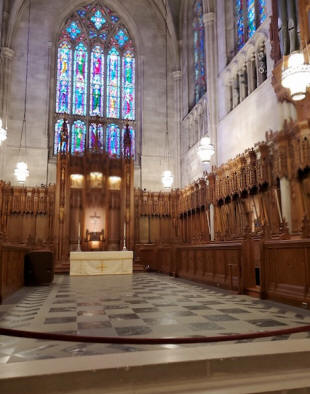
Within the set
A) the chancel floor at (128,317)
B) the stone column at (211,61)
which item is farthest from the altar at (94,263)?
the stone column at (211,61)

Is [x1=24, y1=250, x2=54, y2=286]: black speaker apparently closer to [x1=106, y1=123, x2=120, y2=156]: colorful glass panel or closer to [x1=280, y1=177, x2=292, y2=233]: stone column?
[x1=280, y1=177, x2=292, y2=233]: stone column

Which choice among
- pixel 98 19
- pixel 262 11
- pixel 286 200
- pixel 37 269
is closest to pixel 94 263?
pixel 37 269

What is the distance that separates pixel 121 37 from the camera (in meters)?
20.8

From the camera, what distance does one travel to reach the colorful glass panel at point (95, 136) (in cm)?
1883

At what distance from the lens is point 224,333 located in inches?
139

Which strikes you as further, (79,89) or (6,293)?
(79,89)

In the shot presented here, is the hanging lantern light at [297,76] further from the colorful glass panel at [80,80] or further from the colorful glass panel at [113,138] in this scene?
the colorful glass panel at [80,80]

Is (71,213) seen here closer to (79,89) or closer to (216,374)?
(79,89)

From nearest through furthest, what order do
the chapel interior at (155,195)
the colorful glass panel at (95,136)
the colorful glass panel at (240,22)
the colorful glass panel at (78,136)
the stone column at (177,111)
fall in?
the chapel interior at (155,195), the colorful glass panel at (240,22), the colorful glass panel at (95,136), the colorful glass panel at (78,136), the stone column at (177,111)

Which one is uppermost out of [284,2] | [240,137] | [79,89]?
[79,89]

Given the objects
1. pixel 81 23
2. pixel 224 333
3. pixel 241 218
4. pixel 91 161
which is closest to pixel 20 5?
pixel 81 23

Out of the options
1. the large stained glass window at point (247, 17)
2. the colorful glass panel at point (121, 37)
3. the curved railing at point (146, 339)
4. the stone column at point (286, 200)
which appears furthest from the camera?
the colorful glass panel at point (121, 37)

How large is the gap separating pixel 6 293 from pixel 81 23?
18.1 metres

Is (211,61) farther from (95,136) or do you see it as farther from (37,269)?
(37,269)
